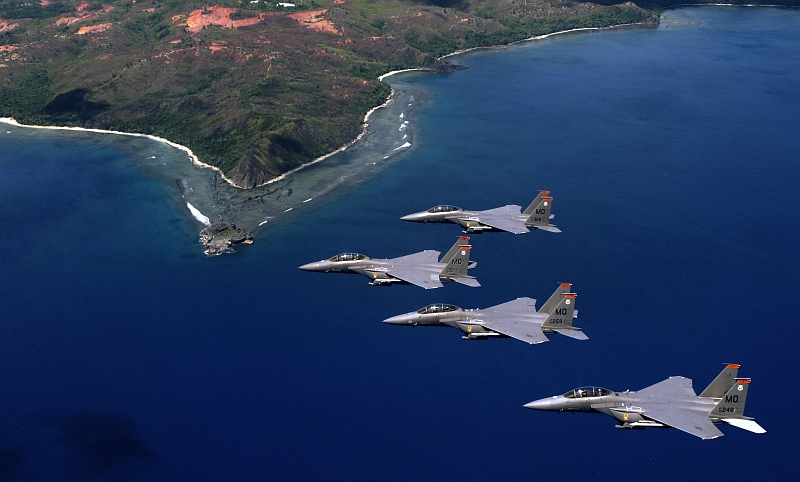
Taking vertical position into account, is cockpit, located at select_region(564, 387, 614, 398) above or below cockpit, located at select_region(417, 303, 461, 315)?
below

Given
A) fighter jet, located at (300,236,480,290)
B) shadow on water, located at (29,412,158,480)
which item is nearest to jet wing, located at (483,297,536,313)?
fighter jet, located at (300,236,480,290)

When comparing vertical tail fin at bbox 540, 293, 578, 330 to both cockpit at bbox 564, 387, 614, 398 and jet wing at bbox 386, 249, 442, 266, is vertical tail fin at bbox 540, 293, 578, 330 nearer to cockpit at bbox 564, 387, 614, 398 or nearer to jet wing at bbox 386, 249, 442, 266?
cockpit at bbox 564, 387, 614, 398

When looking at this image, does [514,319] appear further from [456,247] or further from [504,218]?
[504,218]

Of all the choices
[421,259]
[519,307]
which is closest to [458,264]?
[421,259]

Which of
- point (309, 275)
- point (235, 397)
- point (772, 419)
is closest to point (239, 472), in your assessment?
point (235, 397)

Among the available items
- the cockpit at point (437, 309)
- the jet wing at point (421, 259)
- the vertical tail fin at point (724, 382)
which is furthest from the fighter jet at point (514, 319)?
the vertical tail fin at point (724, 382)
